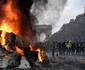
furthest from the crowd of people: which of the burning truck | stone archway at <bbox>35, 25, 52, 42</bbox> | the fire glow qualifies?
the fire glow

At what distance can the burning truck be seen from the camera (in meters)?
23.5

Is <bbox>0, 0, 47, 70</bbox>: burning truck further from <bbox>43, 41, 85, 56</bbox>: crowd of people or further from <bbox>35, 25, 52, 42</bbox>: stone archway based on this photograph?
<bbox>43, 41, 85, 56</bbox>: crowd of people

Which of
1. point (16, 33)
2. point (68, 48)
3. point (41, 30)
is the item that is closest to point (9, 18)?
point (16, 33)

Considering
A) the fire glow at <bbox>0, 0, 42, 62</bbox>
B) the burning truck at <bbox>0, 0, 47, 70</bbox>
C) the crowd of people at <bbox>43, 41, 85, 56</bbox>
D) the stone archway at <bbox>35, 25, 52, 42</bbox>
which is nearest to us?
the burning truck at <bbox>0, 0, 47, 70</bbox>

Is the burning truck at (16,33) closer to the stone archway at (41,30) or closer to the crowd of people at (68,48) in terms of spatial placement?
the stone archway at (41,30)

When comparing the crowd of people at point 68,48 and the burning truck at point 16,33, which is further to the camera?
the crowd of people at point 68,48

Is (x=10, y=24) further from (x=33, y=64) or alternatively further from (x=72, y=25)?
(x=72, y=25)

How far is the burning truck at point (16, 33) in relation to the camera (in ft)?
77.0

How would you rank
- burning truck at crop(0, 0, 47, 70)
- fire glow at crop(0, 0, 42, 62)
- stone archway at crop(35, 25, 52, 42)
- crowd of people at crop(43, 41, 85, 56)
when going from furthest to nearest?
crowd of people at crop(43, 41, 85, 56), stone archway at crop(35, 25, 52, 42), fire glow at crop(0, 0, 42, 62), burning truck at crop(0, 0, 47, 70)

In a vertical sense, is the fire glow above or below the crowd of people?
above

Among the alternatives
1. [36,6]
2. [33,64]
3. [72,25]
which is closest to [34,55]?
[33,64]

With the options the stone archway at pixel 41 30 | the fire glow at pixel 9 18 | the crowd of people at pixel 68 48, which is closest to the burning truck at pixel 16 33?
the fire glow at pixel 9 18

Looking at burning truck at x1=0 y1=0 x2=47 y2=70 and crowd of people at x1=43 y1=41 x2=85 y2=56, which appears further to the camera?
crowd of people at x1=43 y1=41 x2=85 y2=56

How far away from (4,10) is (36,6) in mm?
4876
